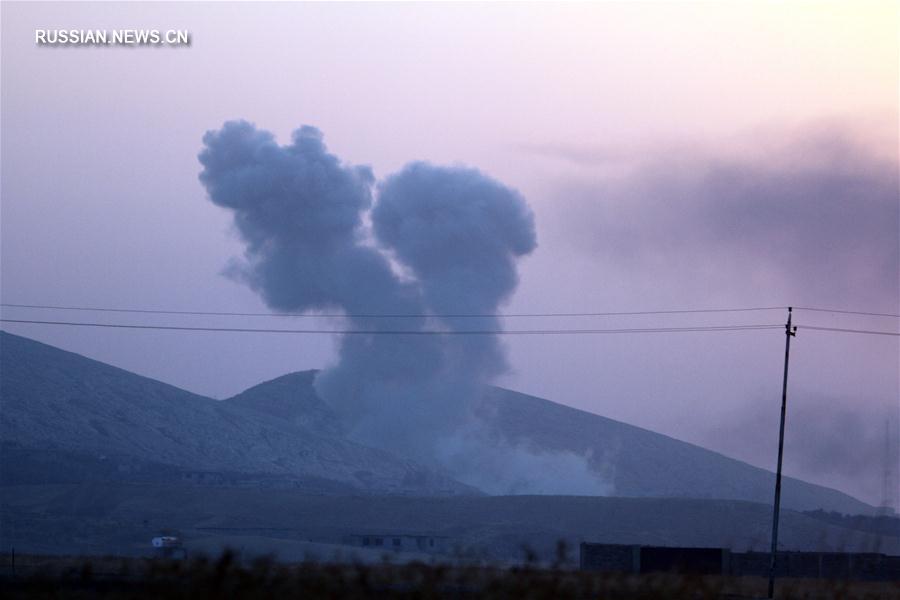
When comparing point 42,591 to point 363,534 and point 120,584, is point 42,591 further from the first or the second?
point 363,534

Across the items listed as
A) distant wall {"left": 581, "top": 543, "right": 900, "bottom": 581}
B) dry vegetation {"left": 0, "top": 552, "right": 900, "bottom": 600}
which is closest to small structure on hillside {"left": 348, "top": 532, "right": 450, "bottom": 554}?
distant wall {"left": 581, "top": 543, "right": 900, "bottom": 581}

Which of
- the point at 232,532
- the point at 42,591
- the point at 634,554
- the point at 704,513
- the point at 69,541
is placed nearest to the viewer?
the point at 42,591

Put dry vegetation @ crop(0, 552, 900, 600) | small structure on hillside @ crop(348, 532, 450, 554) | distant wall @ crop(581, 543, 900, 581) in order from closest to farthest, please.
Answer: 1. dry vegetation @ crop(0, 552, 900, 600)
2. distant wall @ crop(581, 543, 900, 581)
3. small structure on hillside @ crop(348, 532, 450, 554)

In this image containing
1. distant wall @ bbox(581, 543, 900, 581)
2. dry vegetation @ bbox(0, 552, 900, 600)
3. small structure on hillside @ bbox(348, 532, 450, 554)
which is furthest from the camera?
small structure on hillside @ bbox(348, 532, 450, 554)

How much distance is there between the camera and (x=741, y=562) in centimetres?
6988

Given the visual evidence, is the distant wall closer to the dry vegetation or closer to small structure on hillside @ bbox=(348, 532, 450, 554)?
small structure on hillside @ bbox=(348, 532, 450, 554)

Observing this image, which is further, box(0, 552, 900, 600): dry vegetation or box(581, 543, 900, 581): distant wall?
box(581, 543, 900, 581): distant wall

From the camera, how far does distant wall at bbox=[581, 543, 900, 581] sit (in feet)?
221

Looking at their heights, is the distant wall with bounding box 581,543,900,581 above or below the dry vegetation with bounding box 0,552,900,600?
above

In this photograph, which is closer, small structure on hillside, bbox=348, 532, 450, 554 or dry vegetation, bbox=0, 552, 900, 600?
dry vegetation, bbox=0, 552, 900, 600

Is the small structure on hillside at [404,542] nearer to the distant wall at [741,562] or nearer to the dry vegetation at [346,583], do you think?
the distant wall at [741,562]

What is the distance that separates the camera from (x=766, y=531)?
124 m

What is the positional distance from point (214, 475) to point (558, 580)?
160m

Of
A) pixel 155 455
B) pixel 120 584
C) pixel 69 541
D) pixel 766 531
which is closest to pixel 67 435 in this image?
pixel 155 455
